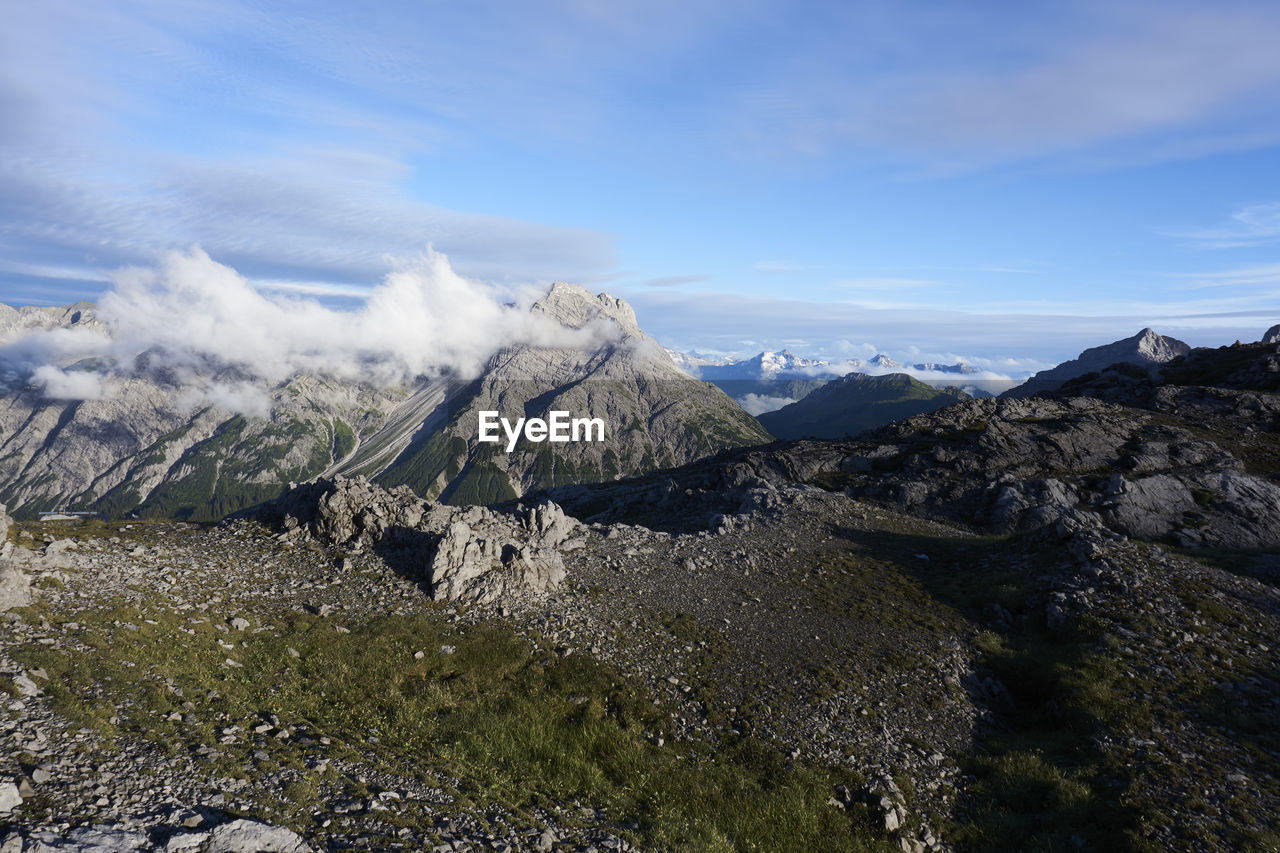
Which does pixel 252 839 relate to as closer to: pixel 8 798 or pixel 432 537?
pixel 8 798

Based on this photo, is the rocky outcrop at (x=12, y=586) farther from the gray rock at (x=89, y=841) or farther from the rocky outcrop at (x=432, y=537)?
the gray rock at (x=89, y=841)

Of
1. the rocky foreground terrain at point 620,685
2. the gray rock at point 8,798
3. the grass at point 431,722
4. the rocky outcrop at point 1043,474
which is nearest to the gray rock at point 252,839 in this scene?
the rocky foreground terrain at point 620,685

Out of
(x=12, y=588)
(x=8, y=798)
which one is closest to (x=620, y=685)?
(x=8, y=798)

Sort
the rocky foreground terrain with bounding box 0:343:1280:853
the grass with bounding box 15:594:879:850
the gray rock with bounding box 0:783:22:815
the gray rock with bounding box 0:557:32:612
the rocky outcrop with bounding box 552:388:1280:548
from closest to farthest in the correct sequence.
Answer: the gray rock with bounding box 0:783:22:815, the rocky foreground terrain with bounding box 0:343:1280:853, the grass with bounding box 15:594:879:850, the gray rock with bounding box 0:557:32:612, the rocky outcrop with bounding box 552:388:1280:548

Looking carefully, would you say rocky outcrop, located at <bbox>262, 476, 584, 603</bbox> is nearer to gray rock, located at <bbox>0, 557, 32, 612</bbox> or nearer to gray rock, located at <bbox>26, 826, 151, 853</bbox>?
gray rock, located at <bbox>0, 557, 32, 612</bbox>

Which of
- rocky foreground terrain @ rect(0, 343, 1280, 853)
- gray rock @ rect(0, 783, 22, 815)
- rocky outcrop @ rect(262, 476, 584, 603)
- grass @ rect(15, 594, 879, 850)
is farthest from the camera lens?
rocky outcrop @ rect(262, 476, 584, 603)

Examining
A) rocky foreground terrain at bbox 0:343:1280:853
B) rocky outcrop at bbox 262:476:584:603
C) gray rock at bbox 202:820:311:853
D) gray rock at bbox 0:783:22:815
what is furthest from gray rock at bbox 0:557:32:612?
gray rock at bbox 202:820:311:853

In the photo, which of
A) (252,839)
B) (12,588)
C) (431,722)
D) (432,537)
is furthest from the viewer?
(432,537)
